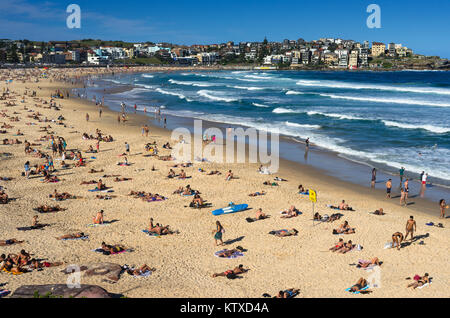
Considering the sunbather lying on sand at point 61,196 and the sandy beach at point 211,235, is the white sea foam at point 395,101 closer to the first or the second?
the sandy beach at point 211,235

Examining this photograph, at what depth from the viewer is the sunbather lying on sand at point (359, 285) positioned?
10.8 meters

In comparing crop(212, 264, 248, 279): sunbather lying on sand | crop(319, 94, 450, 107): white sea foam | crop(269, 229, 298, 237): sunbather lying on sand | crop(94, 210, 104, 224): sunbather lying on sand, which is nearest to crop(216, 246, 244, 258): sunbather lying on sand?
crop(212, 264, 248, 279): sunbather lying on sand

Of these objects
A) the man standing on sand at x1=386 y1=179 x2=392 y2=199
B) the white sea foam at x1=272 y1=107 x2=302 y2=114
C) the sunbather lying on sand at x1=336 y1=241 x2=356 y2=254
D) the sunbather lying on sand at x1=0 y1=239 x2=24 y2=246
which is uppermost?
the white sea foam at x1=272 y1=107 x2=302 y2=114

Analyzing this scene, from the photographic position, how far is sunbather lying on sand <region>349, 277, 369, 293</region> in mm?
10766

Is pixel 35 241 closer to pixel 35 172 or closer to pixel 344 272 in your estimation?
pixel 35 172

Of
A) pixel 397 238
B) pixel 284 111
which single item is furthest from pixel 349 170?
pixel 284 111

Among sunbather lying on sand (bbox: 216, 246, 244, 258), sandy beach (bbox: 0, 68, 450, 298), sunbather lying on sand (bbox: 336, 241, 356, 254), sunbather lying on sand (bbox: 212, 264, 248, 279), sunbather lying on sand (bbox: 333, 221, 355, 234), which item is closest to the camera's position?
sandy beach (bbox: 0, 68, 450, 298)

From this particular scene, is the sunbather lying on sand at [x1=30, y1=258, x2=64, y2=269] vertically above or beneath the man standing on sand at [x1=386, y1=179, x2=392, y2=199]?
beneath

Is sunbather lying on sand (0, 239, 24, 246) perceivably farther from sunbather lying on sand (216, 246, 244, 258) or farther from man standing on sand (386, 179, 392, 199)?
man standing on sand (386, 179, 392, 199)

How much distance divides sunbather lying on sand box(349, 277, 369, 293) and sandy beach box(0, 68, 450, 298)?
0.75 ft

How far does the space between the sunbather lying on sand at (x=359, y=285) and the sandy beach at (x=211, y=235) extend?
228 mm

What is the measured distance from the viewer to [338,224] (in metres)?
15.5

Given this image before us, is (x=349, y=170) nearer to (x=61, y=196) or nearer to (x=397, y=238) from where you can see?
(x=397, y=238)
